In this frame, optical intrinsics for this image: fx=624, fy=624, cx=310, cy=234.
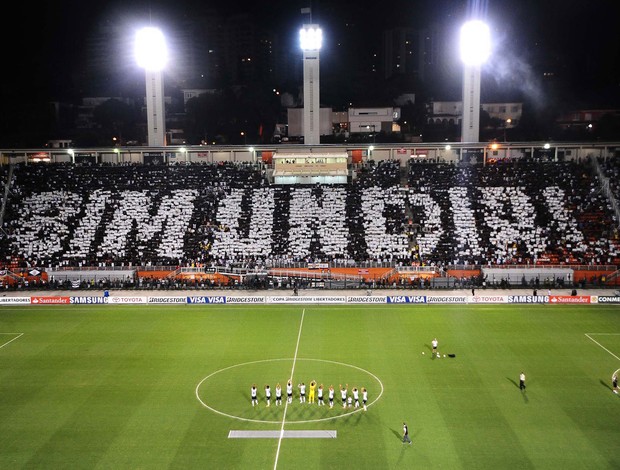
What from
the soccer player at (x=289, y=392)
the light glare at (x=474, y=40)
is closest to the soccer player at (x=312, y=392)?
the soccer player at (x=289, y=392)

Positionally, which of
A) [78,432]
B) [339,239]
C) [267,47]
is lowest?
[78,432]

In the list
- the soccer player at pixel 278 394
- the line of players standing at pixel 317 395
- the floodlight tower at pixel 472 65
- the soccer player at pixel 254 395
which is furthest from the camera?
the floodlight tower at pixel 472 65

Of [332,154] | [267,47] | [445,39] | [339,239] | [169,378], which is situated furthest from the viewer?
[445,39]

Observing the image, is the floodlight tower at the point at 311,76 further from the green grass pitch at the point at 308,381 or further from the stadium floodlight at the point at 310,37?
the green grass pitch at the point at 308,381

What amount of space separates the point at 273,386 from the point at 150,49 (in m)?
48.3

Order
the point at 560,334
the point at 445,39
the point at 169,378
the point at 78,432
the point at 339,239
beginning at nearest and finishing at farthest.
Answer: the point at 78,432
the point at 169,378
the point at 560,334
the point at 339,239
the point at 445,39

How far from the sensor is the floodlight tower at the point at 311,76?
67.2 metres

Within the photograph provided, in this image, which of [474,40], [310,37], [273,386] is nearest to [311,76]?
[310,37]

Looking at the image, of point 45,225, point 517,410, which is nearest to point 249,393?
point 517,410

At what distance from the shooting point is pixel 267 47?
153 metres

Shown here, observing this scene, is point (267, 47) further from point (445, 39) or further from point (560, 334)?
point (560, 334)

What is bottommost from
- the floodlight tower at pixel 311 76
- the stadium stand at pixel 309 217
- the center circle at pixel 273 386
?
the center circle at pixel 273 386

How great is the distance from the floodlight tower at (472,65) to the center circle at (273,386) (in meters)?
42.2

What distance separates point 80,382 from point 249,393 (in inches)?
352
